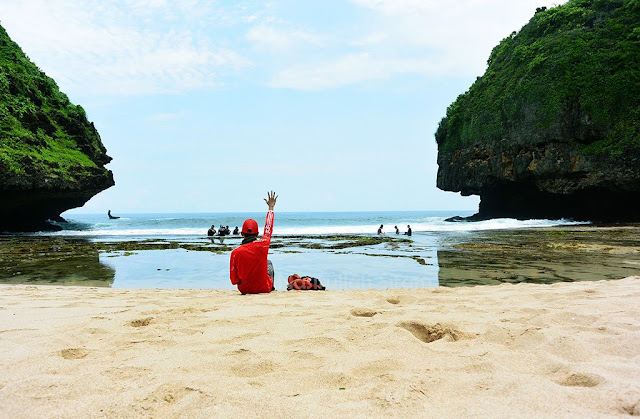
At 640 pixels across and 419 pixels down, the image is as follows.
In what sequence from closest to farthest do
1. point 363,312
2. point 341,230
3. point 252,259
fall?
1. point 363,312
2. point 252,259
3. point 341,230

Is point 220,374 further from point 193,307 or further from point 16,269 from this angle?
point 16,269

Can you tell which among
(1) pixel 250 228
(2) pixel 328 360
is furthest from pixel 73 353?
(1) pixel 250 228

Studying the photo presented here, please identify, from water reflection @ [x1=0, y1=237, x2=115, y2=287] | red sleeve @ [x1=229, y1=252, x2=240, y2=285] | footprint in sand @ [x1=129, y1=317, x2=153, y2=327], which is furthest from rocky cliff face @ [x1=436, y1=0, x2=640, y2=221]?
footprint in sand @ [x1=129, y1=317, x2=153, y2=327]

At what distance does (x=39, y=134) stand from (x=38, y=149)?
2.25 meters

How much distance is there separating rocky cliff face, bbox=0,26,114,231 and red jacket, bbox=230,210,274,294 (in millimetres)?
27610

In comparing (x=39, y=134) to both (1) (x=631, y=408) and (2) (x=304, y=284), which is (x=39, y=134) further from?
(1) (x=631, y=408)

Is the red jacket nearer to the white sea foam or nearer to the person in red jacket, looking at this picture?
the person in red jacket

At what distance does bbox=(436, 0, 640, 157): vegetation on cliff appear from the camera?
1136 inches

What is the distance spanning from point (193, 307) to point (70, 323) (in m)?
1.34

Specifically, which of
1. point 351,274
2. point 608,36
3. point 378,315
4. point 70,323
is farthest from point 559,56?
point 70,323

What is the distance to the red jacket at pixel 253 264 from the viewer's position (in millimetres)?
5965

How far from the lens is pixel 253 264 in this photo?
240 inches

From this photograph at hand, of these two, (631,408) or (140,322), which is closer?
(631,408)

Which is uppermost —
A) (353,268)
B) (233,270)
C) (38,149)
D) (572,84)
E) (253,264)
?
(572,84)
